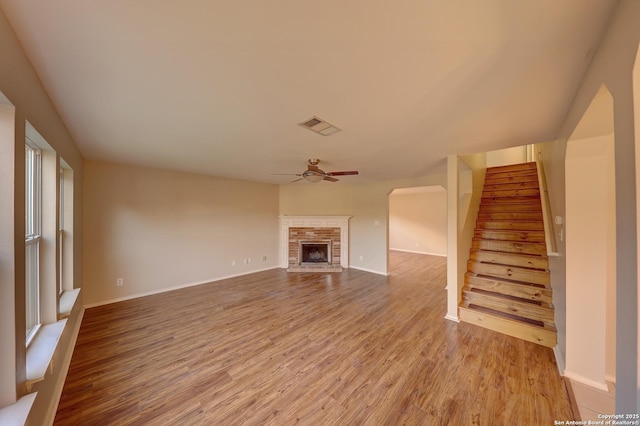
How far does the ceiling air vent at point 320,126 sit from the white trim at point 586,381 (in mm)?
3069

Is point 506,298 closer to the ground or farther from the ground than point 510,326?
farther from the ground

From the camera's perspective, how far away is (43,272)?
189 cm

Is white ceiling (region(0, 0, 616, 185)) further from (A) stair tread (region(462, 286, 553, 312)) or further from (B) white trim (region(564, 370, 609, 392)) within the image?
(B) white trim (region(564, 370, 609, 392))

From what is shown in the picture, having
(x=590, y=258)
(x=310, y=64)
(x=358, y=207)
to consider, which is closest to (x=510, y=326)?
(x=590, y=258)

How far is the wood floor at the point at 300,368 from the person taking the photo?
165cm

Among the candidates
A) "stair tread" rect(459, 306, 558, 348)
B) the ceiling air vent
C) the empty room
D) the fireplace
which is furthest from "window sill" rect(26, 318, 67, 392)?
the fireplace

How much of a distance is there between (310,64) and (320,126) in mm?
858

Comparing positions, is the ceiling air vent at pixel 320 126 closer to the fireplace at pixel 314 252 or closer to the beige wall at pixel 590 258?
the beige wall at pixel 590 258

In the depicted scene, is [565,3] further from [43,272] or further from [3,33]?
[43,272]

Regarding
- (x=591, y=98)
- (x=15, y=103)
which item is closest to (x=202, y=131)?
(x=15, y=103)

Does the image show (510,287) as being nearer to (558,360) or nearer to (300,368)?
(558,360)

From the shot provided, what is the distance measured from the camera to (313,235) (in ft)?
19.9

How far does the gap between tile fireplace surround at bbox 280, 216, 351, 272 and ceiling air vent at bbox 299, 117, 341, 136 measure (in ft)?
12.8

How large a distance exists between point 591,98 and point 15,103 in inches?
126
